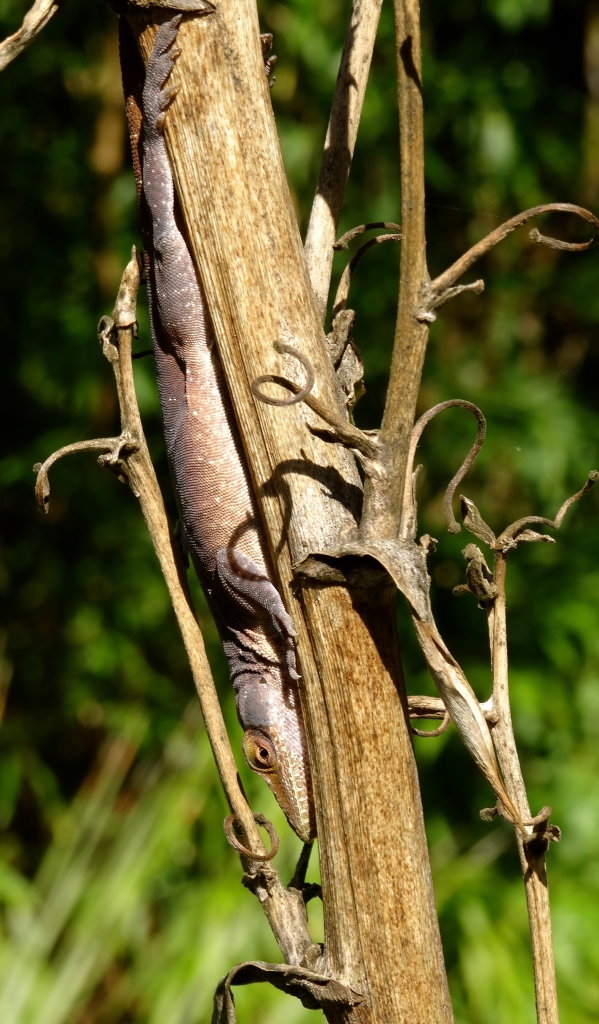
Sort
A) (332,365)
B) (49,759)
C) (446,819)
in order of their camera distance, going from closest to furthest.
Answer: (332,365)
(446,819)
(49,759)

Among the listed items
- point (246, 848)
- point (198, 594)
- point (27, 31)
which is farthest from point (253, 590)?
point (198, 594)

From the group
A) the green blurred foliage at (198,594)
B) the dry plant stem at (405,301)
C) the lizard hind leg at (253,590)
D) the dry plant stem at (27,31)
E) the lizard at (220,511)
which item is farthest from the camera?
the green blurred foliage at (198,594)

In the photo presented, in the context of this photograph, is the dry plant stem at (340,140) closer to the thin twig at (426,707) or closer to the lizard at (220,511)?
the lizard at (220,511)

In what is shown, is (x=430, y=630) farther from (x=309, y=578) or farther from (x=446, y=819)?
(x=446, y=819)

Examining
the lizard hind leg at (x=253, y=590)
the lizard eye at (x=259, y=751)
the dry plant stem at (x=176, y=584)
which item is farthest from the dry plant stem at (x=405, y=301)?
the lizard eye at (x=259, y=751)

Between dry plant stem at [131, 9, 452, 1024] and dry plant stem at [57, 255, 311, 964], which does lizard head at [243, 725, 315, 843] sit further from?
dry plant stem at [131, 9, 452, 1024]

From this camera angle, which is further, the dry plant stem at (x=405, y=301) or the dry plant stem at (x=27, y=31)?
the dry plant stem at (x=27, y=31)

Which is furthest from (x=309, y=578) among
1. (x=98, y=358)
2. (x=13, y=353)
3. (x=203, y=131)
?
(x=13, y=353)
